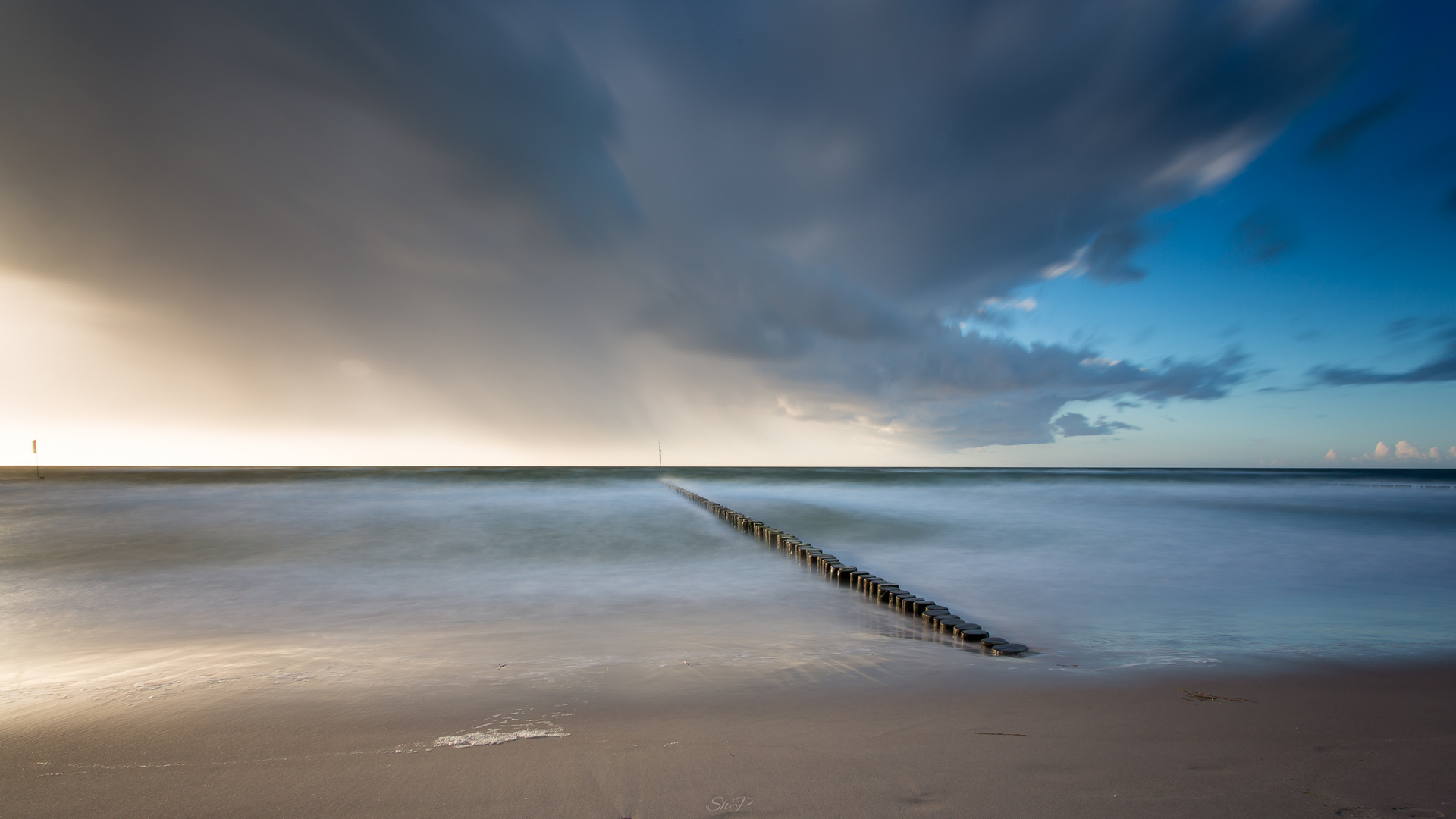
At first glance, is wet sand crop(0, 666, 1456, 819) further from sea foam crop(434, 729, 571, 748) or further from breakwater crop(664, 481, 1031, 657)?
breakwater crop(664, 481, 1031, 657)

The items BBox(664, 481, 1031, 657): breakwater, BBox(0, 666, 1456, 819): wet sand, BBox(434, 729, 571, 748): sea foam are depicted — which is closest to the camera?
BBox(0, 666, 1456, 819): wet sand

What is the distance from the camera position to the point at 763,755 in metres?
3.31

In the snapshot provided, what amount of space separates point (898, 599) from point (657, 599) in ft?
12.3

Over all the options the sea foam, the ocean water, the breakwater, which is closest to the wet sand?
the sea foam

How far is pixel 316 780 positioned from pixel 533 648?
10.4 ft

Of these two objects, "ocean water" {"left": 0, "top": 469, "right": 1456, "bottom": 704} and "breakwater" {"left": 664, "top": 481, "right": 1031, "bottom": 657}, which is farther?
"breakwater" {"left": 664, "top": 481, "right": 1031, "bottom": 657}

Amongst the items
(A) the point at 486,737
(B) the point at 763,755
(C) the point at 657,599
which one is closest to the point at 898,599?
(C) the point at 657,599

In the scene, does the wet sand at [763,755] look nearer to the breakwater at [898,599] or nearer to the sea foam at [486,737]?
the sea foam at [486,737]

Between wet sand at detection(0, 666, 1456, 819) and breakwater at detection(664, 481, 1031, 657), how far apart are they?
159 centimetres

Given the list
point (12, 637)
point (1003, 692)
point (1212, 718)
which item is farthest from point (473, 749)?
point (12, 637)

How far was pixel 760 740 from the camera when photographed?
3.55m

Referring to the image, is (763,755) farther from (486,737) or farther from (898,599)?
(898,599)

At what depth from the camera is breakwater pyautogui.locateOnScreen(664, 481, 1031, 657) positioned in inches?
244

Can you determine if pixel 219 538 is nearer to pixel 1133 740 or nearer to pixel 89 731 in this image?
pixel 89 731
